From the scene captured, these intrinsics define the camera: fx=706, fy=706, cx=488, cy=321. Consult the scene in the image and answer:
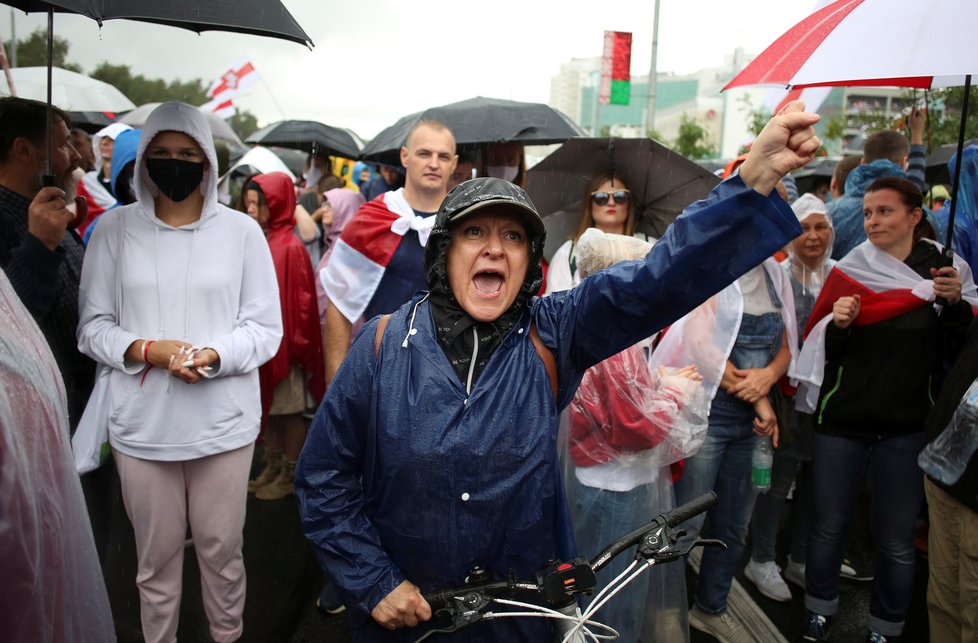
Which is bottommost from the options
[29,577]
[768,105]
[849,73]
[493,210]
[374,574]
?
[374,574]

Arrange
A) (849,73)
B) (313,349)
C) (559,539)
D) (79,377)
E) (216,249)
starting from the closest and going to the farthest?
1. (559,539)
2. (849,73)
3. (216,249)
4. (79,377)
5. (313,349)

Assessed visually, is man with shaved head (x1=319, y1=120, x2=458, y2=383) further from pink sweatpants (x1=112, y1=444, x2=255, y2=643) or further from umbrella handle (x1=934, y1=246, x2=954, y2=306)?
umbrella handle (x1=934, y1=246, x2=954, y2=306)

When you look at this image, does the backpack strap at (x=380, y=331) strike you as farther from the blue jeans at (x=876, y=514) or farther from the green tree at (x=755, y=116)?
the green tree at (x=755, y=116)

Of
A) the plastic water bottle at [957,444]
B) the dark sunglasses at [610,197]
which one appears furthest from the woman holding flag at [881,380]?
the dark sunglasses at [610,197]

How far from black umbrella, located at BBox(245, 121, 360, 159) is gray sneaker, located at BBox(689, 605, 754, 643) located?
6.04m

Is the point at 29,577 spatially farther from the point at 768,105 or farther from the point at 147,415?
the point at 768,105

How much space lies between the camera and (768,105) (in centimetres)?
616

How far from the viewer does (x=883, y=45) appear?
2.42m

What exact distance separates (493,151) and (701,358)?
2.57m

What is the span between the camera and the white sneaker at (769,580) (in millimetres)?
4238

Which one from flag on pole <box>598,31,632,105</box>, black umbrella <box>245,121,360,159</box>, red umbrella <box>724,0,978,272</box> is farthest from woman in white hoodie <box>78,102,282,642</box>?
flag on pole <box>598,31,632,105</box>

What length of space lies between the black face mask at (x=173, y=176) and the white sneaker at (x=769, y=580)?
3875 mm

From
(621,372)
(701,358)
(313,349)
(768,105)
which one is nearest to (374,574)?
(621,372)

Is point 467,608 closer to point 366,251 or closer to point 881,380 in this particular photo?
point 366,251
